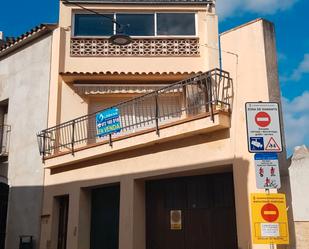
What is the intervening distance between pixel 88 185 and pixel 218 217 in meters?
4.14

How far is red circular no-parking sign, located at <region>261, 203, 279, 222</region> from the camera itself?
6.39 meters

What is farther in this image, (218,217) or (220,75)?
(218,217)

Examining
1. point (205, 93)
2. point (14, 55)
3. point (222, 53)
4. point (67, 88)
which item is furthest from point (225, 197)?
A: point (14, 55)

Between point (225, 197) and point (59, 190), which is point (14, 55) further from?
point (225, 197)

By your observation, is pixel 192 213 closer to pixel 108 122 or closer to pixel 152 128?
pixel 152 128

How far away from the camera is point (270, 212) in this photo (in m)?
6.43

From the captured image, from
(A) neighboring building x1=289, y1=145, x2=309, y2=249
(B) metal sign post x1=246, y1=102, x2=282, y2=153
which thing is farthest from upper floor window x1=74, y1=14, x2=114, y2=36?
(B) metal sign post x1=246, y1=102, x2=282, y2=153

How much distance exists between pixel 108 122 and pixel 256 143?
6.87 m

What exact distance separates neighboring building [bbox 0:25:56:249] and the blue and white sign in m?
9.85

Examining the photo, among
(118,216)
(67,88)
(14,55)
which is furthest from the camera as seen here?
(14,55)

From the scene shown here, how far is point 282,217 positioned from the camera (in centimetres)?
641

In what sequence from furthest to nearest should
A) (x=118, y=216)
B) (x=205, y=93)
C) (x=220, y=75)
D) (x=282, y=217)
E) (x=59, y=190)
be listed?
(x=59, y=190)
(x=118, y=216)
(x=205, y=93)
(x=220, y=75)
(x=282, y=217)

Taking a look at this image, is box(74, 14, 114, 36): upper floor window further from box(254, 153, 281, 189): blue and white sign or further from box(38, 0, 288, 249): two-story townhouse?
box(254, 153, 281, 189): blue and white sign

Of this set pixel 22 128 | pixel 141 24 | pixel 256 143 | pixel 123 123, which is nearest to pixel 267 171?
pixel 256 143
